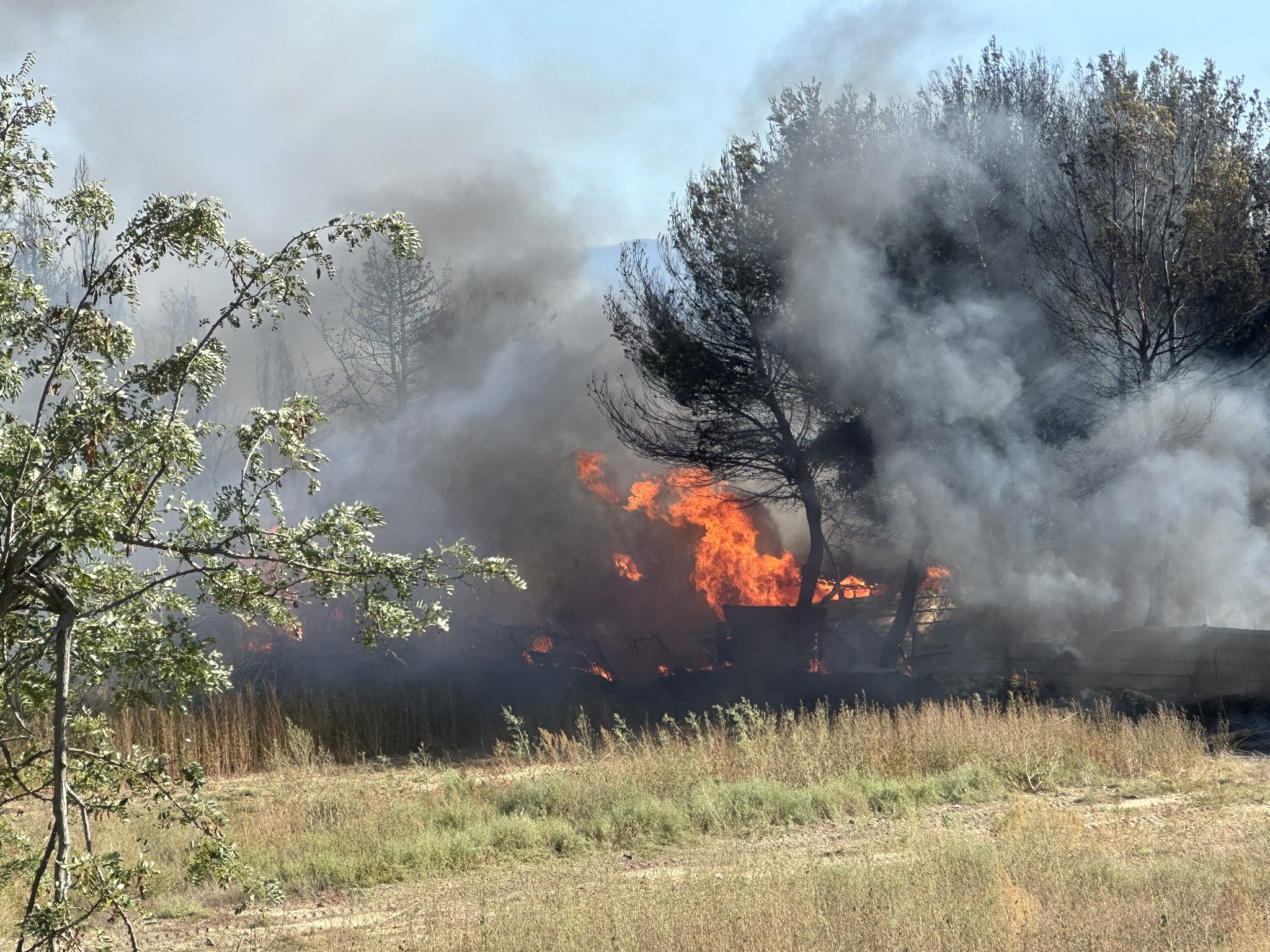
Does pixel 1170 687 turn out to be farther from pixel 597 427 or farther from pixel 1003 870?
pixel 597 427

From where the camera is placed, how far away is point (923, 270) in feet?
68.5

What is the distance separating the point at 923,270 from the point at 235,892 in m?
16.8

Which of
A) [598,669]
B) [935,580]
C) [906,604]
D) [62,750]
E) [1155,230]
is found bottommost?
[598,669]

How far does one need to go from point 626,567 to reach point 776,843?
16.8 meters

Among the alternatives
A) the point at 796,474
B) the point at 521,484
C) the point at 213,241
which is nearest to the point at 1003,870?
the point at 213,241

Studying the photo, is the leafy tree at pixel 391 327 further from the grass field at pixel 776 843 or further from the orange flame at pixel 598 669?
the grass field at pixel 776 843

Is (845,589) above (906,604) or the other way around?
above

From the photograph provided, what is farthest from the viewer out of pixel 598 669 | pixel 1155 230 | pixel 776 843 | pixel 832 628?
pixel 832 628

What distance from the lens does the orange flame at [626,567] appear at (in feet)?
83.9

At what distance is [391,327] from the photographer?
3738 centimetres

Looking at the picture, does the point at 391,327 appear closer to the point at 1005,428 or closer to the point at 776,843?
the point at 1005,428

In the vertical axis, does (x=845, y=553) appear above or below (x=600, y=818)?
above

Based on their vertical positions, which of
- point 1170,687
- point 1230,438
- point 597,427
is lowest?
point 1170,687

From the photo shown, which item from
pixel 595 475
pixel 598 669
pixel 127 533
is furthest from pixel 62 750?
pixel 595 475
